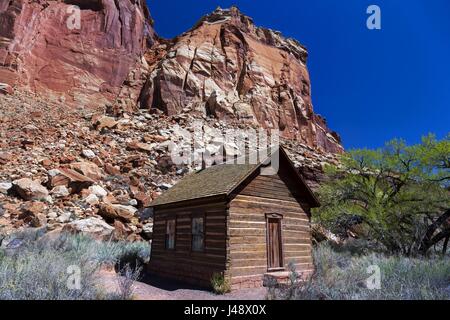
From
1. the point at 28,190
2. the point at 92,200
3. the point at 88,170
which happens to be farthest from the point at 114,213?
the point at 88,170

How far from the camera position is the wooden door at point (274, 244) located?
11.6m

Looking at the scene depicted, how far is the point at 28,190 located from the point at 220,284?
45.4ft

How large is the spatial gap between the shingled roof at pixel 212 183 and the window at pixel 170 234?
0.85 m

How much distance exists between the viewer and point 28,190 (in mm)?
18203

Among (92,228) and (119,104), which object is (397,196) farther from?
(119,104)

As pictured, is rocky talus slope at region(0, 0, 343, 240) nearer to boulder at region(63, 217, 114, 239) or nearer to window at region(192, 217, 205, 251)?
boulder at region(63, 217, 114, 239)

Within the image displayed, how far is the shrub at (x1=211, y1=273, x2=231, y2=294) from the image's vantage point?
9695mm

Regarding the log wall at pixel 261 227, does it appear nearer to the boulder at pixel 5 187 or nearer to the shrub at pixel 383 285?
the shrub at pixel 383 285

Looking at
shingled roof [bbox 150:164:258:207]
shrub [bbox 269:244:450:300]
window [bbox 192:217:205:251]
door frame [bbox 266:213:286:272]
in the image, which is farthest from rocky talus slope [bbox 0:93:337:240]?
shrub [bbox 269:244:450:300]

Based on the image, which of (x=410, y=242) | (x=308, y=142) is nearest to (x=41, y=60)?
(x=308, y=142)

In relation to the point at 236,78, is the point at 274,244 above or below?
below

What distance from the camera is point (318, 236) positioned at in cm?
2058

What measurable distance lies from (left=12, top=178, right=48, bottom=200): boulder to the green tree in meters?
15.8
